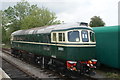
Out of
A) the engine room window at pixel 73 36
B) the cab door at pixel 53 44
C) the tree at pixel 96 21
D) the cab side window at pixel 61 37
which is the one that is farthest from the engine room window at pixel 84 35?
the tree at pixel 96 21

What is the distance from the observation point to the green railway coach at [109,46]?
11.3 m

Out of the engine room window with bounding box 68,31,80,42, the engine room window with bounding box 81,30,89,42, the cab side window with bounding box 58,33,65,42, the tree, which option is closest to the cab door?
the cab side window with bounding box 58,33,65,42

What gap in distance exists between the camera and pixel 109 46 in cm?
1191

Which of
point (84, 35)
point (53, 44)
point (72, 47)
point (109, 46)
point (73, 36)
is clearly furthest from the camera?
point (109, 46)

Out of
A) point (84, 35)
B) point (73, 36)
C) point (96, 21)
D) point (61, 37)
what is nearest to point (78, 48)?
point (73, 36)

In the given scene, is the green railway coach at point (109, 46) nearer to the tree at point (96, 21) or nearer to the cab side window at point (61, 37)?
the cab side window at point (61, 37)

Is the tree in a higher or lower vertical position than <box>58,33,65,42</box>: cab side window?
higher

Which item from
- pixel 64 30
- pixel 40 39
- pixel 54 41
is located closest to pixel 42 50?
pixel 40 39

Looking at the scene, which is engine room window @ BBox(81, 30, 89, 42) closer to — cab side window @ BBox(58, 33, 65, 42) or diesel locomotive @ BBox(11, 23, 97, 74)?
diesel locomotive @ BBox(11, 23, 97, 74)

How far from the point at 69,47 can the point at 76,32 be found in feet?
3.40

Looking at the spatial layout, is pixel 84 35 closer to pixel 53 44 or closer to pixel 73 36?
pixel 73 36

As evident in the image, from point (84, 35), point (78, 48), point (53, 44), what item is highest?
point (84, 35)

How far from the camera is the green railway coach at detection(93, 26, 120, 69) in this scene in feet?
37.2

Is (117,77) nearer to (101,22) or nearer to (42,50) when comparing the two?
(42,50)
